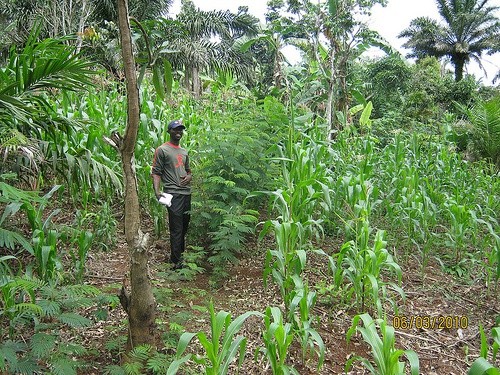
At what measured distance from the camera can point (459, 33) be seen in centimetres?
2544

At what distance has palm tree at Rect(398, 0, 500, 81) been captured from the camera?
24781mm

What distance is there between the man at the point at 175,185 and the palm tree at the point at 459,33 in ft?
85.8

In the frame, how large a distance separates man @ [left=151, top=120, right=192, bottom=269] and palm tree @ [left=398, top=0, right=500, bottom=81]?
2615cm

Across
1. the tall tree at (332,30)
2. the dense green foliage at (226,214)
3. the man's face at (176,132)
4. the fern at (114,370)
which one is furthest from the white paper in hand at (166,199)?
the tall tree at (332,30)

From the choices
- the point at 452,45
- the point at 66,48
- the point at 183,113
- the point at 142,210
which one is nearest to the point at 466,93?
the point at 452,45

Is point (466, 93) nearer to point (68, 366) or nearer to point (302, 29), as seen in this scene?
point (302, 29)

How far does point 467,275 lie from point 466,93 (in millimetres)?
15118

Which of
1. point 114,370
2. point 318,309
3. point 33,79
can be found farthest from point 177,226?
point 114,370

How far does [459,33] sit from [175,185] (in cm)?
2751

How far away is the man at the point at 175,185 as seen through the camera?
3793 millimetres

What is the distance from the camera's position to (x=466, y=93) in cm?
1669

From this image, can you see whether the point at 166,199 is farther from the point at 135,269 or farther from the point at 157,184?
the point at 135,269
